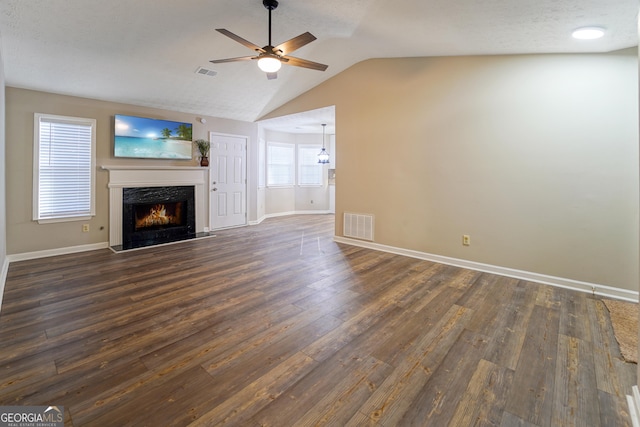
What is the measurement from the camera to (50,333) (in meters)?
2.43

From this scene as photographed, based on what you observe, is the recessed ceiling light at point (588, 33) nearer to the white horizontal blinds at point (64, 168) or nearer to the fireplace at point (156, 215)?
the fireplace at point (156, 215)

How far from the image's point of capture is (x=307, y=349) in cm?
223

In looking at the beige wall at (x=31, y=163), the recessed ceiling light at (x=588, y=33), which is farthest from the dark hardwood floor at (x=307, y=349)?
the recessed ceiling light at (x=588, y=33)

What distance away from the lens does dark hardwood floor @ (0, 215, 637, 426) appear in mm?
1674

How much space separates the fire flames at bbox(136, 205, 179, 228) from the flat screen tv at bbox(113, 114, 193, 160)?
0.99 m

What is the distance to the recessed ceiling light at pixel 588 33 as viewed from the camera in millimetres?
2789

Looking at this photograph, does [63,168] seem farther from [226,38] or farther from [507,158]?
[507,158]

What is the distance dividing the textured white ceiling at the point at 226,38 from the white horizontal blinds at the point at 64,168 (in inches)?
22.0

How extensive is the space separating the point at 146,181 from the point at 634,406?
6501 mm

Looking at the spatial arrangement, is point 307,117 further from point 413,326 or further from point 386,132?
point 413,326

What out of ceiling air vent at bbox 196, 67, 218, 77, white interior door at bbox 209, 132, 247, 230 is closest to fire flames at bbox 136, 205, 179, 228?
white interior door at bbox 209, 132, 247, 230

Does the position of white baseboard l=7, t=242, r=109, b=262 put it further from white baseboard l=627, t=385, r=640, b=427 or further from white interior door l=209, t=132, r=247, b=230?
white baseboard l=627, t=385, r=640, b=427

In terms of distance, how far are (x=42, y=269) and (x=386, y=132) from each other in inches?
209

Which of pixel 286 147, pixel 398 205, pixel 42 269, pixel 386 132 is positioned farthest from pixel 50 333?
pixel 286 147
